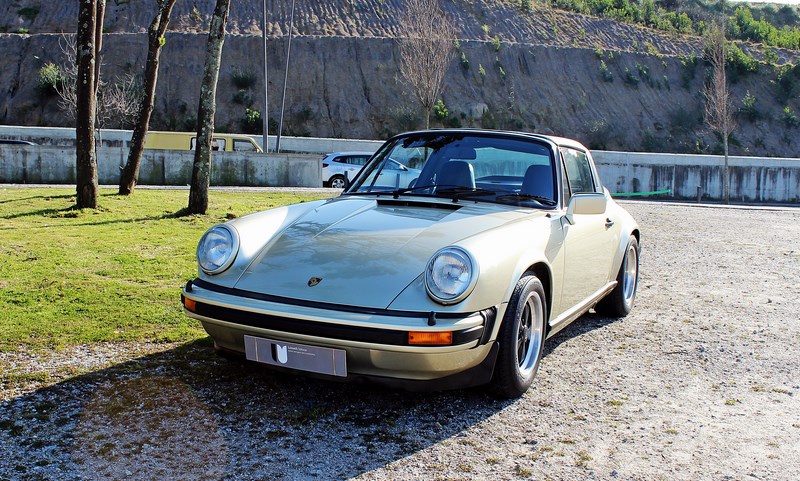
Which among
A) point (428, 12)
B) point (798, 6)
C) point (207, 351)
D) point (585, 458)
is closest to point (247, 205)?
point (207, 351)

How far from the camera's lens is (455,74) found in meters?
55.1

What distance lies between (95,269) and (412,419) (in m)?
4.71

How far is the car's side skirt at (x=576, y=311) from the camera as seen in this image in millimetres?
4473

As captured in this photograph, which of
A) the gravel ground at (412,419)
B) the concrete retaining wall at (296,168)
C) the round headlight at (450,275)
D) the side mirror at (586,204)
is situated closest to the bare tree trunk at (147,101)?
the concrete retaining wall at (296,168)

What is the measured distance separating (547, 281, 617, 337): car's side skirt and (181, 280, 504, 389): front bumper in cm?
92

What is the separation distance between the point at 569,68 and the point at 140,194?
49302mm

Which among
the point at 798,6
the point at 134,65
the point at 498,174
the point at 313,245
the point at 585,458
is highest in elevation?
the point at 798,6

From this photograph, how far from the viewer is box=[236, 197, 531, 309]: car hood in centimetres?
356

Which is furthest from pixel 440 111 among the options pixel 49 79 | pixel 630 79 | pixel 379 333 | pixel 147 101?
pixel 379 333

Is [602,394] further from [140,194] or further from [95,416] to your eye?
[140,194]

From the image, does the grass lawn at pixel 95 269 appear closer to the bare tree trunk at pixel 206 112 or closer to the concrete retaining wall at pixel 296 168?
the bare tree trunk at pixel 206 112

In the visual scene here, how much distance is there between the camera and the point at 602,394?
13.7ft

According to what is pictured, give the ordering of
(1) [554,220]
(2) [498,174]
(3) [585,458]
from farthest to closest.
Result: (2) [498,174], (1) [554,220], (3) [585,458]

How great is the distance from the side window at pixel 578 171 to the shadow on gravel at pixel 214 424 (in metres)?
1.87
